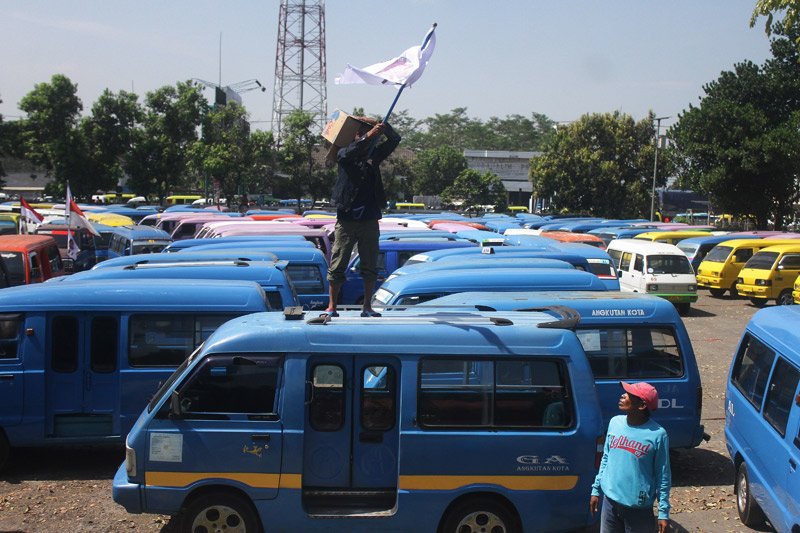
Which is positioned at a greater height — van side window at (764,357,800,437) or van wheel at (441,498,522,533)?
van side window at (764,357,800,437)

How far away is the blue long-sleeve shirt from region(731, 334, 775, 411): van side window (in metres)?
2.51

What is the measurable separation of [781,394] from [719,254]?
20.5 meters

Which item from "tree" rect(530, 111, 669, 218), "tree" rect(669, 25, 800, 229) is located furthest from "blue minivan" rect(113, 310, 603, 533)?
"tree" rect(530, 111, 669, 218)

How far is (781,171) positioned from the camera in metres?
38.2

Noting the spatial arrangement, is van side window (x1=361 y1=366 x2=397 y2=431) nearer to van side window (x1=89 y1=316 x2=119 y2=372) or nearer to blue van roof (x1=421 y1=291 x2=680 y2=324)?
blue van roof (x1=421 y1=291 x2=680 y2=324)

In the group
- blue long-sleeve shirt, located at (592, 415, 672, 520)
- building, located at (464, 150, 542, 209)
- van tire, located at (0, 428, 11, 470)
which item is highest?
building, located at (464, 150, 542, 209)

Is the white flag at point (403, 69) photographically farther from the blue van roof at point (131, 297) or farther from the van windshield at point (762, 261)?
the van windshield at point (762, 261)

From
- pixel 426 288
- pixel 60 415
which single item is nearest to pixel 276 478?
pixel 60 415

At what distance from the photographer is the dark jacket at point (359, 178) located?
7.46 metres

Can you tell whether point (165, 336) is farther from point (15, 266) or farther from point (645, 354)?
point (15, 266)

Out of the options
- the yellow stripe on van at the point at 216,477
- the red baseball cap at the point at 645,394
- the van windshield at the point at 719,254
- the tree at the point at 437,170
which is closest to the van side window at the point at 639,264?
the van windshield at the point at 719,254

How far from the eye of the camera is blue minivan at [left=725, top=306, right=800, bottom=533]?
6312 millimetres

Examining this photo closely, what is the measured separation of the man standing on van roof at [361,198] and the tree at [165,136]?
36554 millimetres

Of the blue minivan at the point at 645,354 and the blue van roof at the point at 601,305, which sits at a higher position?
the blue van roof at the point at 601,305
